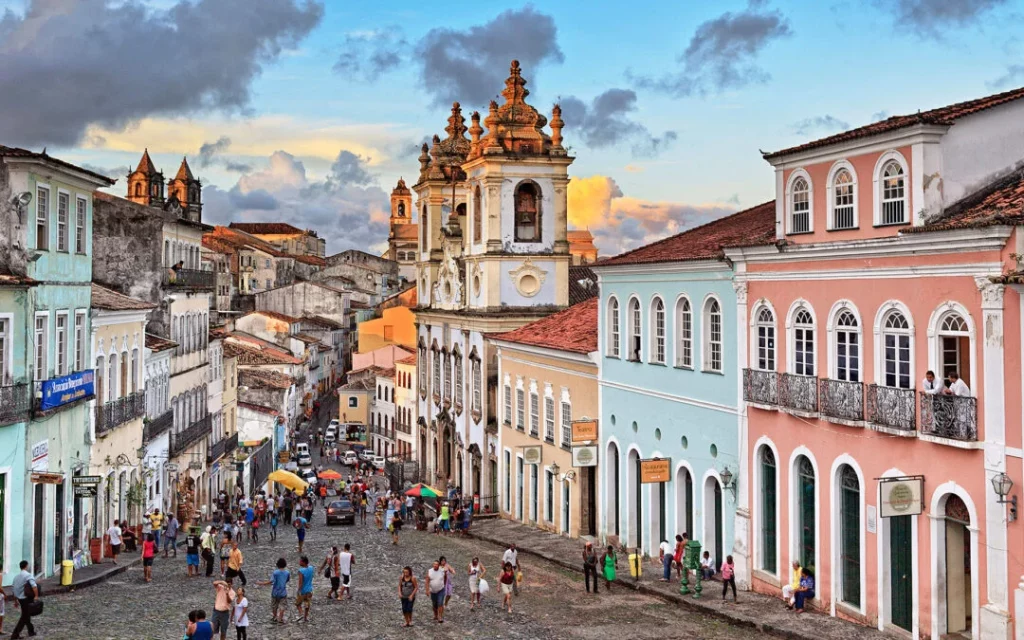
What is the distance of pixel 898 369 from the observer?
20625 millimetres

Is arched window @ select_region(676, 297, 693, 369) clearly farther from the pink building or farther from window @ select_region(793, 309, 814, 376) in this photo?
window @ select_region(793, 309, 814, 376)

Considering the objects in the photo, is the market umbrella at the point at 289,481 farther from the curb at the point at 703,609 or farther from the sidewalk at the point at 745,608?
the curb at the point at 703,609

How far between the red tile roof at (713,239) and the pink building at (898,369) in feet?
2.93

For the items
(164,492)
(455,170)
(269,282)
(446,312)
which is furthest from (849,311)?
(269,282)

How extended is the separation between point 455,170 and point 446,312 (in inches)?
378

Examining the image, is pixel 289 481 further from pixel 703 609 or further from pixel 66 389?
pixel 703 609

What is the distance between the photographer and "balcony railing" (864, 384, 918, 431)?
65.9 ft

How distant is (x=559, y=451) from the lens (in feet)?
124

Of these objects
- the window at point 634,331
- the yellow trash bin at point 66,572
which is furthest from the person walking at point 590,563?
the yellow trash bin at point 66,572

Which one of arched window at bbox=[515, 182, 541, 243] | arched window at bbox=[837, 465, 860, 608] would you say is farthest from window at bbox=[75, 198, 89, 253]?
arched window at bbox=[515, 182, 541, 243]

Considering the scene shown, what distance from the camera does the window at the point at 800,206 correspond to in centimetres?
2311

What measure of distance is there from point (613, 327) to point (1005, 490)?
15.9m

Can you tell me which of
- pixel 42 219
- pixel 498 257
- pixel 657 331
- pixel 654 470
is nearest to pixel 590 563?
pixel 654 470

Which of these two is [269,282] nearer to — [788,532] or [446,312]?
[446,312]
